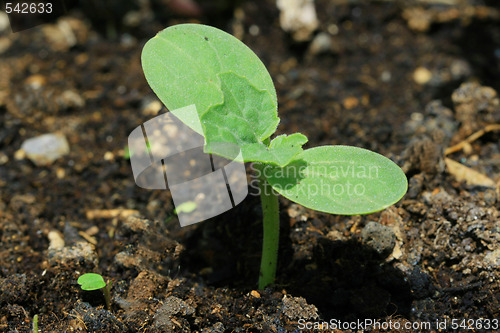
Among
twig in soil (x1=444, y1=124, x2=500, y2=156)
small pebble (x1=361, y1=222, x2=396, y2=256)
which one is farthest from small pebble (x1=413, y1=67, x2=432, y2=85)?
small pebble (x1=361, y1=222, x2=396, y2=256)

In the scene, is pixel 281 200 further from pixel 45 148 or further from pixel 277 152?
pixel 45 148

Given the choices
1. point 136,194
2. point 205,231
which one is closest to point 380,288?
point 205,231

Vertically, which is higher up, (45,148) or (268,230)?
(268,230)

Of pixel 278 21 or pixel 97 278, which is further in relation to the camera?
pixel 278 21

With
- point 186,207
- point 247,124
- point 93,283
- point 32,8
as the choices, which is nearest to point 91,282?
point 93,283

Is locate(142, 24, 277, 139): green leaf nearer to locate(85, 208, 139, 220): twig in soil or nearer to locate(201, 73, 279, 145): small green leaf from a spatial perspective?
locate(201, 73, 279, 145): small green leaf

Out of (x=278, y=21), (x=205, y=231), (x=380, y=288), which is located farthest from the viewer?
(x=278, y=21)

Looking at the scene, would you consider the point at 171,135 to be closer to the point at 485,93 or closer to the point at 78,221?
the point at 78,221
